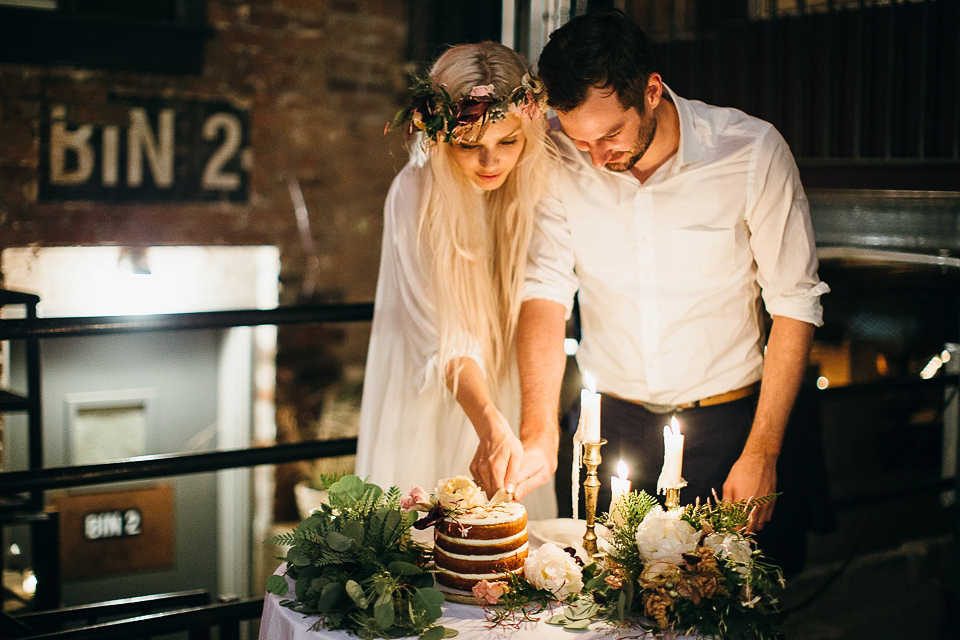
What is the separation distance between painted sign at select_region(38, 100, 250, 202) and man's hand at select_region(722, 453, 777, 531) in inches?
109

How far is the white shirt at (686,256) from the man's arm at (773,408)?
4cm

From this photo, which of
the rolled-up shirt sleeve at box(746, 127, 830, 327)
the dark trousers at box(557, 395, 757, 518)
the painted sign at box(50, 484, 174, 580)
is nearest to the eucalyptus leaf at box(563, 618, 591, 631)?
the dark trousers at box(557, 395, 757, 518)

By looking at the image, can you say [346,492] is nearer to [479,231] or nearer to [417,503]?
[417,503]

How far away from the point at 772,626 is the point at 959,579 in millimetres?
1792

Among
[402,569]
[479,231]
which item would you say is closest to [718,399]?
[479,231]

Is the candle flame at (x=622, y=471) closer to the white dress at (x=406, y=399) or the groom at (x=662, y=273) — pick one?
the groom at (x=662, y=273)

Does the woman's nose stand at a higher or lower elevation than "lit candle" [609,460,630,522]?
higher

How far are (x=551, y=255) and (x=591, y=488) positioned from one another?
0.63 metres

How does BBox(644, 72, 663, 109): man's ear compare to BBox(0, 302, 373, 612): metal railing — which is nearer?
BBox(644, 72, 663, 109): man's ear

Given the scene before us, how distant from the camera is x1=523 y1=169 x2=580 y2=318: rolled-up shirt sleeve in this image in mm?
1970

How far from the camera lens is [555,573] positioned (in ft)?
4.66

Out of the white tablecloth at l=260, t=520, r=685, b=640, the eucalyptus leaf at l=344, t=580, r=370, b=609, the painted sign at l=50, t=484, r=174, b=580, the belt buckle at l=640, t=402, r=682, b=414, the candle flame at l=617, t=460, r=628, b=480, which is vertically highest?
the belt buckle at l=640, t=402, r=682, b=414

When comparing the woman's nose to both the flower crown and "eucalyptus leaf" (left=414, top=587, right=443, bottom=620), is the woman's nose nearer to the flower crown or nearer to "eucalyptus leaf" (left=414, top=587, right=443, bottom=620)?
the flower crown

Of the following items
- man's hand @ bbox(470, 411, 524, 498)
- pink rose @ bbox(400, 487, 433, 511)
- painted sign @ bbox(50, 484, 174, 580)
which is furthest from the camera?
painted sign @ bbox(50, 484, 174, 580)
